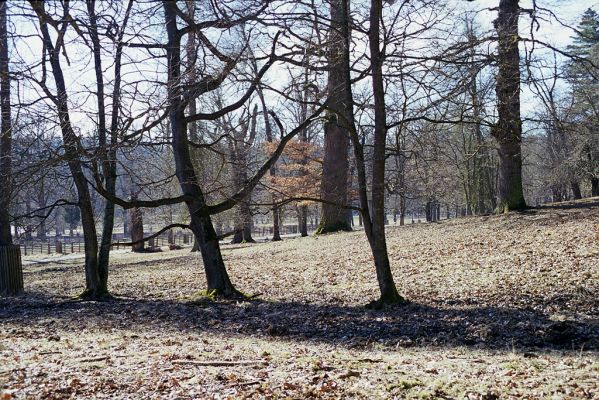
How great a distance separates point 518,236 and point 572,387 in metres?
9.10

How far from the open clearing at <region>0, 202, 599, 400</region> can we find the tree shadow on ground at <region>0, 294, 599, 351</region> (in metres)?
0.03

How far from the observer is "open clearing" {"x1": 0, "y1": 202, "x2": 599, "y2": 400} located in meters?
4.63

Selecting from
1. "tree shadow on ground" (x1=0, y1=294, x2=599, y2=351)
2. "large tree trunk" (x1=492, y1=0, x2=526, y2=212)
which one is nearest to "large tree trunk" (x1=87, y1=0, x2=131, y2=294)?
"tree shadow on ground" (x1=0, y1=294, x2=599, y2=351)

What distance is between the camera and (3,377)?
15.4 feet

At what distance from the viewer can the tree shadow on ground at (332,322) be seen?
6.83 m

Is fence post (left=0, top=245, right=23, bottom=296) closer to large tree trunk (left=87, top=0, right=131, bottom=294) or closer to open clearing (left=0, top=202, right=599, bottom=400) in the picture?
open clearing (left=0, top=202, right=599, bottom=400)

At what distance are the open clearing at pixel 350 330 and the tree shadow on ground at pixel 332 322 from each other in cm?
3

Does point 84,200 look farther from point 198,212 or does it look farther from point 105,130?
point 105,130

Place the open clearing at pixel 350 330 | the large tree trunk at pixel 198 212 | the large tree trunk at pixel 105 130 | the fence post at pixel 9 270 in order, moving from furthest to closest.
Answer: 1. the fence post at pixel 9 270
2. the large tree trunk at pixel 198 212
3. the large tree trunk at pixel 105 130
4. the open clearing at pixel 350 330

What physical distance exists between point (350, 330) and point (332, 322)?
21.4 inches

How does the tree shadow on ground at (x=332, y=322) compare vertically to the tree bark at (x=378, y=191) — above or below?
below

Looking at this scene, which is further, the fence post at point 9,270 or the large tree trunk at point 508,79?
the fence post at point 9,270

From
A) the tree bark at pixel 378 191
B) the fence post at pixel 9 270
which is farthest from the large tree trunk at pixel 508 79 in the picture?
the fence post at pixel 9 270

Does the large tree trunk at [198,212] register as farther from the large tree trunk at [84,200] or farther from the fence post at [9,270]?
the fence post at [9,270]
